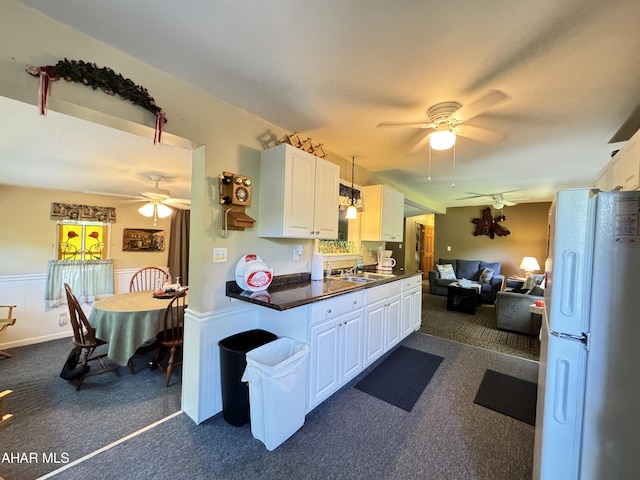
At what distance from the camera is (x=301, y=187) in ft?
7.38

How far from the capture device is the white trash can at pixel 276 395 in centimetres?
160

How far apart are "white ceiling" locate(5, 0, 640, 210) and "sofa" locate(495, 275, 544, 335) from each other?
2307 millimetres

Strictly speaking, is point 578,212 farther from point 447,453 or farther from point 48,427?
point 48,427

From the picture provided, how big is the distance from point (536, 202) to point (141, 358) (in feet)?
28.0

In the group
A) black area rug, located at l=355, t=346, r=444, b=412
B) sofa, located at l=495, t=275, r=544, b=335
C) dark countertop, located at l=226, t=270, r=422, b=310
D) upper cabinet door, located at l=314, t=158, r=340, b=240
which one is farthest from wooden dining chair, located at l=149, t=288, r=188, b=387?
sofa, located at l=495, t=275, r=544, b=335

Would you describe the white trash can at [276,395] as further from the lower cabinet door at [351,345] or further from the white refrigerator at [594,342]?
the white refrigerator at [594,342]

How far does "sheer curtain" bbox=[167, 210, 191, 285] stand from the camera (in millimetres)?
5266

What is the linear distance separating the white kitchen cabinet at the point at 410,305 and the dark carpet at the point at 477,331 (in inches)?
15.6

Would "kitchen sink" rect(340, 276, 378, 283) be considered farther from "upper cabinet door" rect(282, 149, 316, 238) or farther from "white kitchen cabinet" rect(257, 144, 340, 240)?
"upper cabinet door" rect(282, 149, 316, 238)

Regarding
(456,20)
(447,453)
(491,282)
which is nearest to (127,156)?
(456,20)

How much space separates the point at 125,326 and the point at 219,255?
1423 millimetres

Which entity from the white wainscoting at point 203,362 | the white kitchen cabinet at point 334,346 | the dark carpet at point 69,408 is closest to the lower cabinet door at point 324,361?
the white kitchen cabinet at point 334,346

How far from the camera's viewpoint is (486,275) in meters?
6.06

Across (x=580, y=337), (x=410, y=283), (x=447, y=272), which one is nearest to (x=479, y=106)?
(x=580, y=337)
